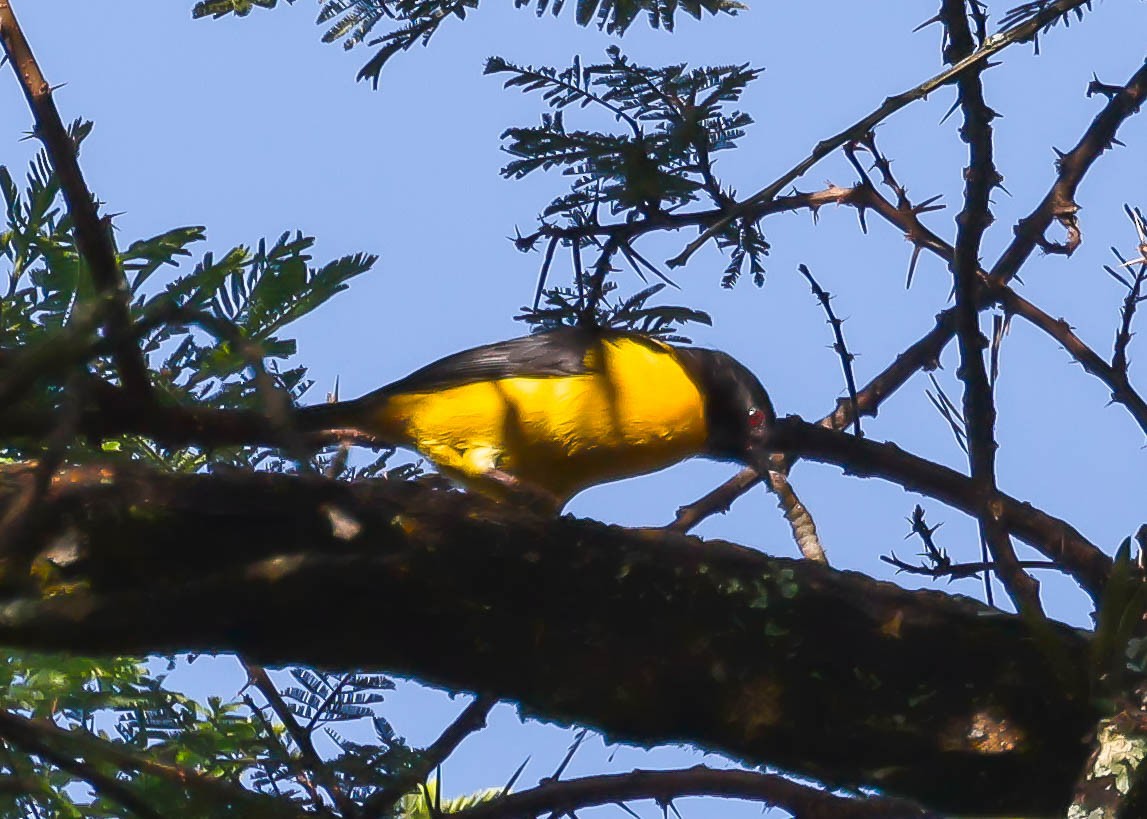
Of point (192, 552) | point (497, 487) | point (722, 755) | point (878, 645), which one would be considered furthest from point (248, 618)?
point (497, 487)

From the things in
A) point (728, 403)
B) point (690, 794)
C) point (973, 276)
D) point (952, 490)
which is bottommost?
point (690, 794)

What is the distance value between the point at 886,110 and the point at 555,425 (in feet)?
8.44

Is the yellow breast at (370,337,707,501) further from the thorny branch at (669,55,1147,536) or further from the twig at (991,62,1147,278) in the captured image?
the twig at (991,62,1147,278)

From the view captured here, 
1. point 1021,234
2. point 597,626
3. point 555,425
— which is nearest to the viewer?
point 597,626

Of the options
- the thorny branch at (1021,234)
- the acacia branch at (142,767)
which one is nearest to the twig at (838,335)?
the thorny branch at (1021,234)

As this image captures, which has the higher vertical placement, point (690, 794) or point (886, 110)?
point (886, 110)

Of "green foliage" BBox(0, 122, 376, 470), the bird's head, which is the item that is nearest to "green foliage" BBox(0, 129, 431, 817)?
"green foliage" BBox(0, 122, 376, 470)

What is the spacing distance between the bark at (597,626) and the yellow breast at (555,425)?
2201 mm

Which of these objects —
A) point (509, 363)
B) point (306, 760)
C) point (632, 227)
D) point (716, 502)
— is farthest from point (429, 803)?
point (509, 363)

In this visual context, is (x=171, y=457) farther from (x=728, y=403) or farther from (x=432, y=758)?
(x=728, y=403)

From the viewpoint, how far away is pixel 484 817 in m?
2.19

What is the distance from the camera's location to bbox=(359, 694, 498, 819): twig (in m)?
2.11

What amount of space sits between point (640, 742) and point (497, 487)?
2248 mm

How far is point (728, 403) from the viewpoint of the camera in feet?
18.4
